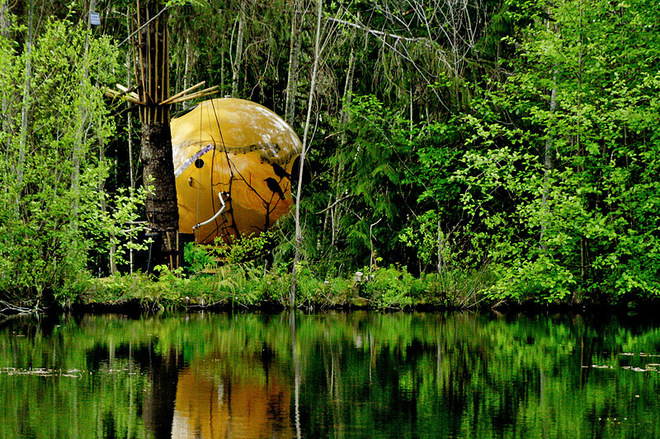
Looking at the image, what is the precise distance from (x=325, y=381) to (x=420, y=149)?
11406 mm

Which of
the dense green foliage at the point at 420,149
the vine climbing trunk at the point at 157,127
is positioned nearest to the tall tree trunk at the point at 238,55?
the dense green foliage at the point at 420,149

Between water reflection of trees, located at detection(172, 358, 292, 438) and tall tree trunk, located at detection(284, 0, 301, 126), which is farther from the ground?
tall tree trunk, located at detection(284, 0, 301, 126)

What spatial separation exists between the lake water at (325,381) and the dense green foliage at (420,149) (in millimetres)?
2405

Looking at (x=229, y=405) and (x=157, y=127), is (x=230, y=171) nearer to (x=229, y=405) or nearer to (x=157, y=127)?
(x=157, y=127)

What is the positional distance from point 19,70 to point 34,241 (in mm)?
2786

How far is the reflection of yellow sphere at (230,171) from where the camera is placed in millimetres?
20812

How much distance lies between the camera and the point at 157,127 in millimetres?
17547

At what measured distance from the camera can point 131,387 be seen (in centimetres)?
775

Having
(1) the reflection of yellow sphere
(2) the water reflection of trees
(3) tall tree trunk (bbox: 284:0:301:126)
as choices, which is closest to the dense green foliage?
(3) tall tree trunk (bbox: 284:0:301:126)

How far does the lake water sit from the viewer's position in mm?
6082

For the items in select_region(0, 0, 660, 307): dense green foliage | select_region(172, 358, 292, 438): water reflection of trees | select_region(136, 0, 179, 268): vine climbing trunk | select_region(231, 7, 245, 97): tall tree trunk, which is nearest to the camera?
select_region(172, 358, 292, 438): water reflection of trees

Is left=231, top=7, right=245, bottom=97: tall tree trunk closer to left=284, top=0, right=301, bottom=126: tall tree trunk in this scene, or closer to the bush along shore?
left=284, top=0, right=301, bottom=126: tall tree trunk

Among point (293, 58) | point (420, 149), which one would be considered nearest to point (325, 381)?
point (420, 149)

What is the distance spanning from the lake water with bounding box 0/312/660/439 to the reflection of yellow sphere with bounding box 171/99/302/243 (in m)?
7.03
